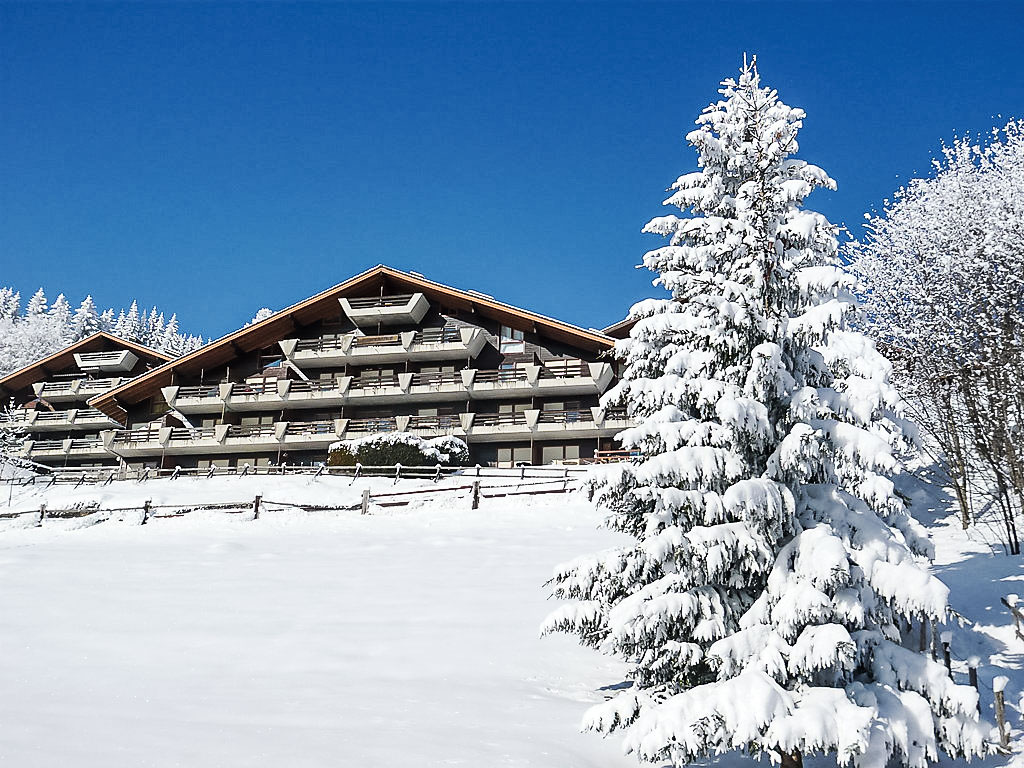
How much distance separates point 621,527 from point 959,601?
345 inches

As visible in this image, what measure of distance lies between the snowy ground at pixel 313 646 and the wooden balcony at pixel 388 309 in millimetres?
23853

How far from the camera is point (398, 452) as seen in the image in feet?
136

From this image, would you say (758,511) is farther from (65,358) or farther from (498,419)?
(65,358)

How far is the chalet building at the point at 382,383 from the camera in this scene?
155 ft

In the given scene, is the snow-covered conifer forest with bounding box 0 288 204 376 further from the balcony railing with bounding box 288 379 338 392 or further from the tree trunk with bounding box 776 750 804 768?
the tree trunk with bounding box 776 750 804 768

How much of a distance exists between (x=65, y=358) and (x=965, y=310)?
60.8 metres

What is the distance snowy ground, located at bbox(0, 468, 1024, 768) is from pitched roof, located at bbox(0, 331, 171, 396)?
3712cm

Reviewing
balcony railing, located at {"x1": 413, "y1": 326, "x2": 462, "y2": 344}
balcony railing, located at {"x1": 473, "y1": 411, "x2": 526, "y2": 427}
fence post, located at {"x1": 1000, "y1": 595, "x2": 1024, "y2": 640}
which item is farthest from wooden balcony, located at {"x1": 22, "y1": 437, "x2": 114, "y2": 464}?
fence post, located at {"x1": 1000, "y1": 595, "x2": 1024, "y2": 640}

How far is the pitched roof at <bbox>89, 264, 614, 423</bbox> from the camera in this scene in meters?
48.1

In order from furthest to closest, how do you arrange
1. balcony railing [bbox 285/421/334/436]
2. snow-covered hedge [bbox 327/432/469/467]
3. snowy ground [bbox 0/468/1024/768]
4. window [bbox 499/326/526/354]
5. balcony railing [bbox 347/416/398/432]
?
1. window [bbox 499/326/526/354]
2. balcony railing [bbox 285/421/334/436]
3. balcony railing [bbox 347/416/398/432]
4. snow-covered hedge [bbox 327/432/469/467]
5. snowy ground [bbox 0/468/1024/768]

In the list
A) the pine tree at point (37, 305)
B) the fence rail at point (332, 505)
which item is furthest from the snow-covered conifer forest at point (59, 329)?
the fence rail at point (332, 505)

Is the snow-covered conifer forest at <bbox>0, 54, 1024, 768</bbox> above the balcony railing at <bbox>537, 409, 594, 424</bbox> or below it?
below

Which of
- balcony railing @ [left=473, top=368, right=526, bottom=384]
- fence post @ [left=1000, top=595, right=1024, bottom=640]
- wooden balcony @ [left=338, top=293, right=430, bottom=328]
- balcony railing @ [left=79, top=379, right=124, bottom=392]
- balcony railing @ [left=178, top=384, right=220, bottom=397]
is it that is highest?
wooden balcony @ [left=338, top=293, right=430, bottom=328]

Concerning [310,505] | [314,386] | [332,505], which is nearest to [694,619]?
[310,505]
